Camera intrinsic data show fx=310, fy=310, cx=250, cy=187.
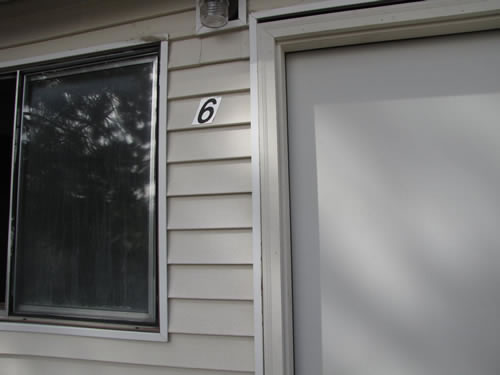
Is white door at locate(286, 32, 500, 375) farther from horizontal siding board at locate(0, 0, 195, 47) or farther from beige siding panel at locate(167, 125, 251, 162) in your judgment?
horizontal siding board at locate(0, 0, 195, 47)

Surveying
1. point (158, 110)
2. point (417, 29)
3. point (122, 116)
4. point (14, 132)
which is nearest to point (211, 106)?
point (158, 110)

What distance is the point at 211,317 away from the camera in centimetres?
131

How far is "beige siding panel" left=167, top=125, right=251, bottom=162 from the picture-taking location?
4.41 feet

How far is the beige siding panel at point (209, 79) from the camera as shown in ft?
4.49

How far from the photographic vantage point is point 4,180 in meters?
1.67

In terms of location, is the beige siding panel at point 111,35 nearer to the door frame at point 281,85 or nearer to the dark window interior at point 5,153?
the dark window interior at point 5,153

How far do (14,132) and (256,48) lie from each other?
1.36 metres

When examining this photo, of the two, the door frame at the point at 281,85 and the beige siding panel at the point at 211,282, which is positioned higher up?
the door frame at the point at 281,85

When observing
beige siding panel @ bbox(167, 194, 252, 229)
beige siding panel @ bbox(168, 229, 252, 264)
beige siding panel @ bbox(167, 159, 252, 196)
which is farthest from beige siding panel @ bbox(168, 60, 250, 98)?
beige siding panel @ bbox(168, 229, 252, 264)

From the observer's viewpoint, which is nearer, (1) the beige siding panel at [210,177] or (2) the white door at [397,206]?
(2) the white door at [397,206]

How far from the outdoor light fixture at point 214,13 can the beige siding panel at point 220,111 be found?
0.32m

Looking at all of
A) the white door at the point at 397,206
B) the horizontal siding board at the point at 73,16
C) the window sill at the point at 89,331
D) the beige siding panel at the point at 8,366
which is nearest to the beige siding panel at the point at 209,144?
the white door at the point at 397,206

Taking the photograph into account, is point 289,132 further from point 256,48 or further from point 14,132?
point 14,132

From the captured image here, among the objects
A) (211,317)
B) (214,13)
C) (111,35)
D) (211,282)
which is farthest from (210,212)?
(111,35)
